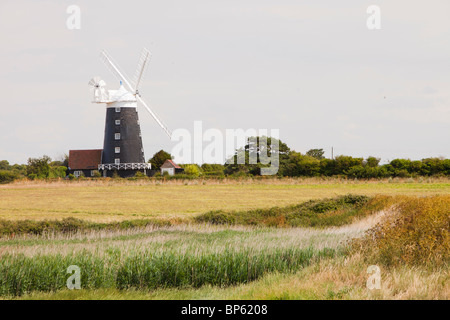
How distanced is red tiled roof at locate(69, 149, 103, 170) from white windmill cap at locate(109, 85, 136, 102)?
670cm

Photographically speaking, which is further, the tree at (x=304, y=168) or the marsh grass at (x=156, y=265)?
the tree at (x=304, y=168)

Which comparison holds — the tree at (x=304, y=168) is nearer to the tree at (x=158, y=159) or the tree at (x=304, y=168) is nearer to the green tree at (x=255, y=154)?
the green tree at (x=255, y=154)

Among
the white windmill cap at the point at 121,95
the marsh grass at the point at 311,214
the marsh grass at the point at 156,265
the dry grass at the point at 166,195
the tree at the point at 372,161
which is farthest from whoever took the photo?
the white windmill cap at the point at 121,95

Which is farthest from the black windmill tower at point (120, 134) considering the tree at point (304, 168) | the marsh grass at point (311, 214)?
the marsh grass at point (311, 214)

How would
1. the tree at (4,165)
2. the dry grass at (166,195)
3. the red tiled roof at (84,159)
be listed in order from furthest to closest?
the tree at (4,165)
the red tiled roof at (84,159)
the dry grass at (166,195)

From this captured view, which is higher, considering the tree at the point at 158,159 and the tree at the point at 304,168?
the tree at the point at 158,159

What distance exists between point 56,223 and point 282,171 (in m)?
37.6

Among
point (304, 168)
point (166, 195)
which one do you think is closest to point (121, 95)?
point (304, 168)

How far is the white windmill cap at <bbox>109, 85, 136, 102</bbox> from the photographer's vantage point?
60125 mm

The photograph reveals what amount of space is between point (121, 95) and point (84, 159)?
8646mm

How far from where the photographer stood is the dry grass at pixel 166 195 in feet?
88.2
